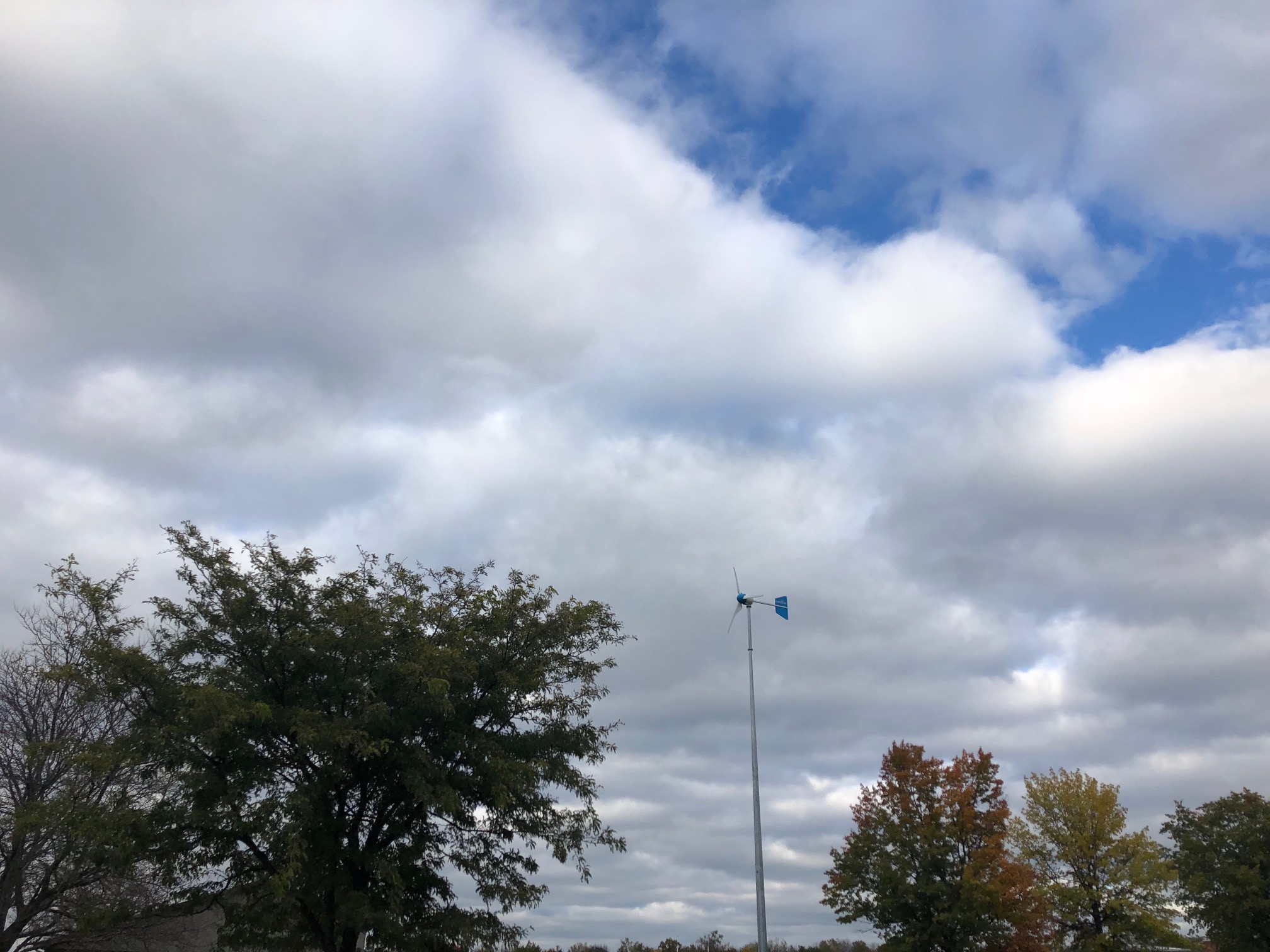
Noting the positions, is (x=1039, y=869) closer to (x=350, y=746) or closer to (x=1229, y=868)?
(x=1229, y=868)

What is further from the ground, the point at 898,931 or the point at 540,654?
the point at 540,654

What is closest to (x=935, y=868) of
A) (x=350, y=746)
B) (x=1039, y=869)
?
(x=1039, y=869)

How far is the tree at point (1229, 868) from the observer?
182ft

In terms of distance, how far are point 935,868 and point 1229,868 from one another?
77.3 ft

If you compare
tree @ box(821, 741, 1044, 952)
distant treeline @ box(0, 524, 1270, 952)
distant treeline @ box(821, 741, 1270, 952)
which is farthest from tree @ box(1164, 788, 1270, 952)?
distant treeline @ box(0, 524, 1270, 952)

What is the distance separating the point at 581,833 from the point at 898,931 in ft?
79.3

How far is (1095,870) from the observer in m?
54.1

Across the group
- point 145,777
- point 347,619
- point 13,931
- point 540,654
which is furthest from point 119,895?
point 540,654

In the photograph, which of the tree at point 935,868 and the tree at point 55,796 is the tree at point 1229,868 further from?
the tree at point 55,796

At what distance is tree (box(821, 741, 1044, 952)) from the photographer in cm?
4344

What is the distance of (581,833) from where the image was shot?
91.5ft

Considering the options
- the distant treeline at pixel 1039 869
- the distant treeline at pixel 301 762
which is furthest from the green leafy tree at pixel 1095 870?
the distant treeline at pixel 301 762

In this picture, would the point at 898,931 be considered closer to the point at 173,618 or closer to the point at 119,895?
the point at 119,895

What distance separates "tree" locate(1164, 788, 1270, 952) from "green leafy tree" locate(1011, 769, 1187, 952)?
4275 mm
